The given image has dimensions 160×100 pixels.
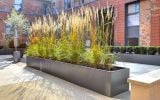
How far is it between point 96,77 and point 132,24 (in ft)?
23.1

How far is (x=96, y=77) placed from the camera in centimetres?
360

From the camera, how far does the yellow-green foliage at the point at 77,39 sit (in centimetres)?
389

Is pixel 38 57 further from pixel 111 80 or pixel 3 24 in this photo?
pixel 3 24

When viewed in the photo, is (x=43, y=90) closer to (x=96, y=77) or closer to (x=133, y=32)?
(x=96, y=77)

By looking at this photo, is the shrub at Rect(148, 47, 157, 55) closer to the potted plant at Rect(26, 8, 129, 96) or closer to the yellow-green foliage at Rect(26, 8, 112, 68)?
the potted plant at Rect(26, 8, 129, 96)

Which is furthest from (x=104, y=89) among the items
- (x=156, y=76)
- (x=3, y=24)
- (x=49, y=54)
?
(x=3, y=24)

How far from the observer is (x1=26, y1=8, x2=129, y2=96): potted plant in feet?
11.6

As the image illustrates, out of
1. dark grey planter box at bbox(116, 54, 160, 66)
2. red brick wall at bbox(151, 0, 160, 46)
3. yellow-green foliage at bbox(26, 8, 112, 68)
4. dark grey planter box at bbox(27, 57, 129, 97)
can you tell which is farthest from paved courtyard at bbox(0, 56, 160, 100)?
red brick wall at bbox(151, 0, 160, 46)

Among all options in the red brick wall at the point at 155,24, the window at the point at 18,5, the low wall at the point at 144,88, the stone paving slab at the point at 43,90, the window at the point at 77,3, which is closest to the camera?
the low wall at the point at 144,88

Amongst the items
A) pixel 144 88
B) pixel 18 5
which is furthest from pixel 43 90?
pixel 18 5

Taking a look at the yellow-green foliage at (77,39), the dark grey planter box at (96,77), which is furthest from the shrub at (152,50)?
the dark grey planter box at (96,77)

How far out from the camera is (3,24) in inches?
619

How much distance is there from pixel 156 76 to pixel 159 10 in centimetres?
702

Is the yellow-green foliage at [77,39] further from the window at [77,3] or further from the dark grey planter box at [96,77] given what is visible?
the window at [77,3]
